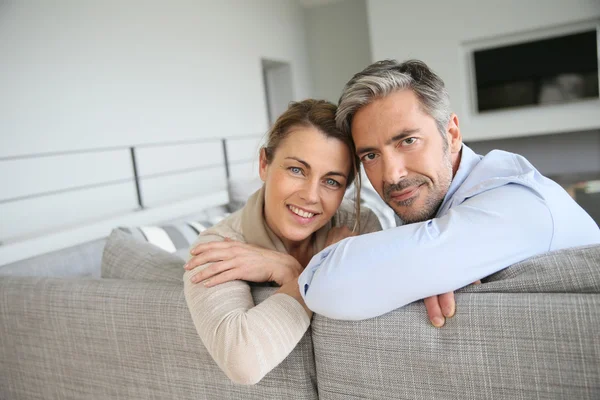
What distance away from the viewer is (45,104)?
370 centimetres

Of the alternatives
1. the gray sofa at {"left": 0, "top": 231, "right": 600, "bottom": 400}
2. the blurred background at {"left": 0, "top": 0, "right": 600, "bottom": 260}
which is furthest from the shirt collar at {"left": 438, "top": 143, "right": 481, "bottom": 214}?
the blurred background at {"left": 0, "top": 0, "right": 600, "bottom": 260}

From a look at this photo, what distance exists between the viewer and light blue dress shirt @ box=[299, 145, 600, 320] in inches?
32.7

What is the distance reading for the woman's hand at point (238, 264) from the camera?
1.07m

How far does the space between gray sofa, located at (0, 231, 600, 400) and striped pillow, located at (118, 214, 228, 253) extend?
60 centimetres

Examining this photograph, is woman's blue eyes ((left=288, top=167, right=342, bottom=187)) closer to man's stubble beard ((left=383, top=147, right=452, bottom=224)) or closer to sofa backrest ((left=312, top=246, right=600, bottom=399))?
man's stubble beard ((left=383, top=147, right=452, bottom=224))

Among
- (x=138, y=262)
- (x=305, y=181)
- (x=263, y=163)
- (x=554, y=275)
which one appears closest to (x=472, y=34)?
(x=263, y=163)

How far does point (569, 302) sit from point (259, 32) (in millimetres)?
6517

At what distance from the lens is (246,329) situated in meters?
0.92

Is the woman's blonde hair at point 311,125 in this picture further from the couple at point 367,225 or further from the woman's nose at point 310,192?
the woman's nose at point 310,192

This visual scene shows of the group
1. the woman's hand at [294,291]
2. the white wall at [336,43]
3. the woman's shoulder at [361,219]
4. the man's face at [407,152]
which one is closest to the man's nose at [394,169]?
the man's face at [407,152]

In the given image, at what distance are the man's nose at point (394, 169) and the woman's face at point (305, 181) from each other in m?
0.13

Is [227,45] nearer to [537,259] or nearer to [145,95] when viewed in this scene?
[145,95]

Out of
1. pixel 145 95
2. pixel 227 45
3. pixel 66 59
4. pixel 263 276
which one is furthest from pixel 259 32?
pixel 263 276

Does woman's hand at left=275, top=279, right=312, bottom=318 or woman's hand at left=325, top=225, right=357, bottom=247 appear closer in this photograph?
woman's hand at left=275, top=279, right=312, bottom=318
